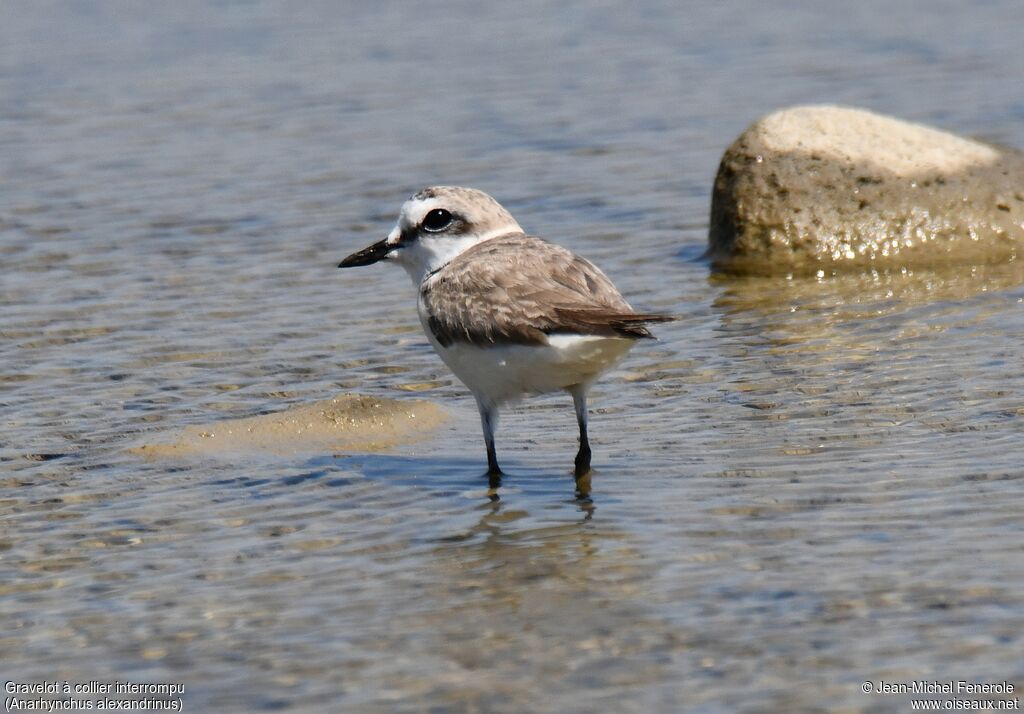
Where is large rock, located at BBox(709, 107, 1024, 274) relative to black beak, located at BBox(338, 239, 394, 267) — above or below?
below

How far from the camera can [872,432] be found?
8.05 metres

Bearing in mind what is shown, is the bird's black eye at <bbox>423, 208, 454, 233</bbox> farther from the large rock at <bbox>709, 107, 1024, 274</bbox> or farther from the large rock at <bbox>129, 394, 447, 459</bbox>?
the large rock at <bbox>709, 107, 1024, 274</bbox>

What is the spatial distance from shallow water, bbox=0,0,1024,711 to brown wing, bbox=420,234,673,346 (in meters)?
0.83

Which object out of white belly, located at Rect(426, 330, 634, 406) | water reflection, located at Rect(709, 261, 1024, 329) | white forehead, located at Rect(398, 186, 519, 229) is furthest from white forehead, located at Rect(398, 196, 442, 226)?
water reflection, located at Rect(709, 261, 1024, 329)

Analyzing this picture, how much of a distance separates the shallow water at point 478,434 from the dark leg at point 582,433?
0.43ft

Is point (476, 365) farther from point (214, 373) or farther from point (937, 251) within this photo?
point (937, 251)

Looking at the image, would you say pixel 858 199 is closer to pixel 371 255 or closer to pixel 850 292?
pixel 850 292

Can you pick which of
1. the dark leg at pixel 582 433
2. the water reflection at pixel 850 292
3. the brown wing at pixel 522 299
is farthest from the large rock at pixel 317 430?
the water reflection at pixel 850 292

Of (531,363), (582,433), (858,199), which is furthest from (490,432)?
(858,199)

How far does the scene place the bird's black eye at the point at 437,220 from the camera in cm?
833

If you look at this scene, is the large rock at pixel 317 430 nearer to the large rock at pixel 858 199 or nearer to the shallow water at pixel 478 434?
the shallow water at pixel 478 434

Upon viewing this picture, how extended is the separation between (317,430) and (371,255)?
103 centimetres

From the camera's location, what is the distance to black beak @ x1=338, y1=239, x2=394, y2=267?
852 centimetres

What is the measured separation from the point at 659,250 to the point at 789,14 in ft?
34.2
